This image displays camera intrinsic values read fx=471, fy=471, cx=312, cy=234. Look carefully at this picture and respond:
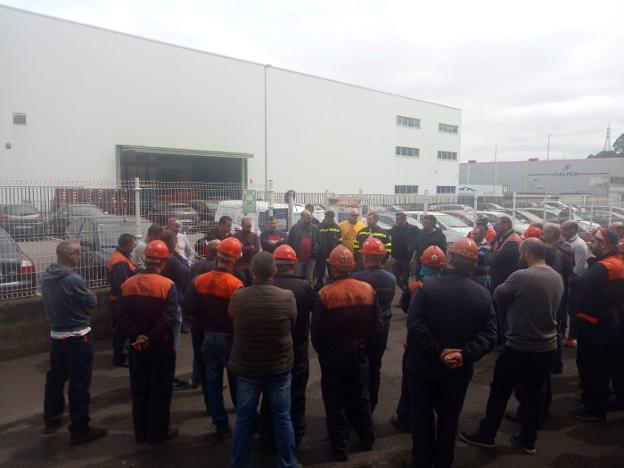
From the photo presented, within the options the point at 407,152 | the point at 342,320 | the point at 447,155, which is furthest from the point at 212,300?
the point at 447,155

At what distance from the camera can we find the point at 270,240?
8406 millimetres

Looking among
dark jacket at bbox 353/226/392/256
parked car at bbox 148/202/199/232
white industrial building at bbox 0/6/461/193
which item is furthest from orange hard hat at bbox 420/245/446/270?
white industrial building at bbox 0/6/461/193

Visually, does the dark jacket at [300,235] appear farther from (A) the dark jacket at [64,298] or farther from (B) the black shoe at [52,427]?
(B) the black shoe at [52,427]

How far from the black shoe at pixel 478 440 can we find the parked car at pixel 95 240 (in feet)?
18.9

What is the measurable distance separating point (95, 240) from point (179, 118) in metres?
22.1

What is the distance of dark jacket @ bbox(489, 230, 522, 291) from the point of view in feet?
20.4

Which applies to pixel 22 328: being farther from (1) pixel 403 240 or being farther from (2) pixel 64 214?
(1) pixel 403 240

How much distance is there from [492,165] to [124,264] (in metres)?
69.0

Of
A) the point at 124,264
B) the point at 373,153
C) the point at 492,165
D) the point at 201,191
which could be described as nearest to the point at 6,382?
the point at 124,264

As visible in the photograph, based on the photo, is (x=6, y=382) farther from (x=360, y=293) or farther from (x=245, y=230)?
(x=360, y=293)

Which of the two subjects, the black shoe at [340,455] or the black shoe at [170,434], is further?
the black shoe at [170,434]

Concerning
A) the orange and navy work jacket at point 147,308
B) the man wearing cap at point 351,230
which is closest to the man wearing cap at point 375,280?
the orange and navy work jacket at point 147,308

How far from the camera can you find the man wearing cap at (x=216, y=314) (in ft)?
13.3

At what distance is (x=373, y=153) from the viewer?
3838 centimetres
